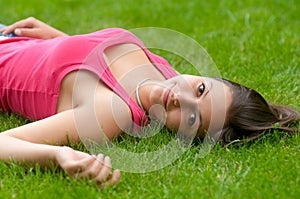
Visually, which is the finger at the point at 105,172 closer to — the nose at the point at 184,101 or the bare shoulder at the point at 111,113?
the bare shoulder at the point at 111,113

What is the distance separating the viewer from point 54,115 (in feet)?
8.38

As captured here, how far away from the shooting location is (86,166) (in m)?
2.22

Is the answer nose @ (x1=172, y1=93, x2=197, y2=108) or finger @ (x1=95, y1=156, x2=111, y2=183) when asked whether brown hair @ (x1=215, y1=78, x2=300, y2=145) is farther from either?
finger @ (x1=95, y1=156, x2=111, y2=183)

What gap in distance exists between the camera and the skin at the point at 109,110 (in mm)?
2396

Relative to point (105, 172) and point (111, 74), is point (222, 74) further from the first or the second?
point (105, 172)

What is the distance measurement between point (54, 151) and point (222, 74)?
58.5 inches

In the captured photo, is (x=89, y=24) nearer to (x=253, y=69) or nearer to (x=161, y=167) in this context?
(x=253, y=69)

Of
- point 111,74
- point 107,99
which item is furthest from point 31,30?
point 107,99

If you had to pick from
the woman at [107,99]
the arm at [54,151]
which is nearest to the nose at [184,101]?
the woman at [107,99]

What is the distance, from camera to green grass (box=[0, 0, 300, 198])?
2.22m

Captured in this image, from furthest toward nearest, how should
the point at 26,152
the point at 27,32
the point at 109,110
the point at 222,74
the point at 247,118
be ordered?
the point at 222,74
the point at 27,32
the point at 247,118
the point at 109,110
the point at 26,152

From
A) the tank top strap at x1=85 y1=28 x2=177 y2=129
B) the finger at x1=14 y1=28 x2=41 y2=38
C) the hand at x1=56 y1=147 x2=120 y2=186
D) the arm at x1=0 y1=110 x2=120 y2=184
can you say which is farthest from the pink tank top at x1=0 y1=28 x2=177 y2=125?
the hand at x1=56 y1=147 x2=120 y2=186

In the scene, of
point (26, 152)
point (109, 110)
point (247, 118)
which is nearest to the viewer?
point (26, 152)

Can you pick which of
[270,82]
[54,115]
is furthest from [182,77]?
[270,82]
